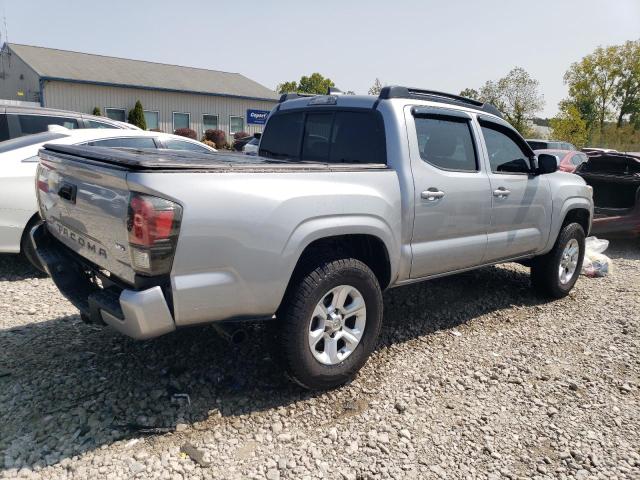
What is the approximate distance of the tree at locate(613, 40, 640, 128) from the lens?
1955 inches

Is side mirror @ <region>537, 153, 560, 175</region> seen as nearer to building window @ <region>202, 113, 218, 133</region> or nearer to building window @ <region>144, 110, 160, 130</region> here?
building window @ <region>144, 110, 160, 130</region>

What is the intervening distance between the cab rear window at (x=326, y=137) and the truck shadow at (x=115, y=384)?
4.94 feet

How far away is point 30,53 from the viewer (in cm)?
2886

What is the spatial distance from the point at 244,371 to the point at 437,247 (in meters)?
1.68

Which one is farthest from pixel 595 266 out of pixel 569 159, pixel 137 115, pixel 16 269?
pixel 137 115

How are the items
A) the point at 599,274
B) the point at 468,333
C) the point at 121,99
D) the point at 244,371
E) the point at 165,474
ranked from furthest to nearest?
the point at 121,99
the point at 599,274
the point at 468,333
the point at 244,371
the point at 165,474

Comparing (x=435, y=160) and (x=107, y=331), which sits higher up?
(x=435, y=160)

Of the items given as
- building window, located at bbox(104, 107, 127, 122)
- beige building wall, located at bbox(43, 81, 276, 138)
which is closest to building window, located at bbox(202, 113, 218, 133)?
beige building wall, located at bbox(43, 81, 276, 138)

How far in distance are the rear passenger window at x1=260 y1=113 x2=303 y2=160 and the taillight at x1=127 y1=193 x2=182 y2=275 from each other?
2.06 metres

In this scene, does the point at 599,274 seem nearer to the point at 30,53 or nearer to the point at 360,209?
the point at 360,209

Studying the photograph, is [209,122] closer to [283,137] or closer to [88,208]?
[283,137]

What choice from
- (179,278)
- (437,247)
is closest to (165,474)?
(179,278)

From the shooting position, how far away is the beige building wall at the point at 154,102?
86.8 ft

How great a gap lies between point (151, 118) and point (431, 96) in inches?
1130
